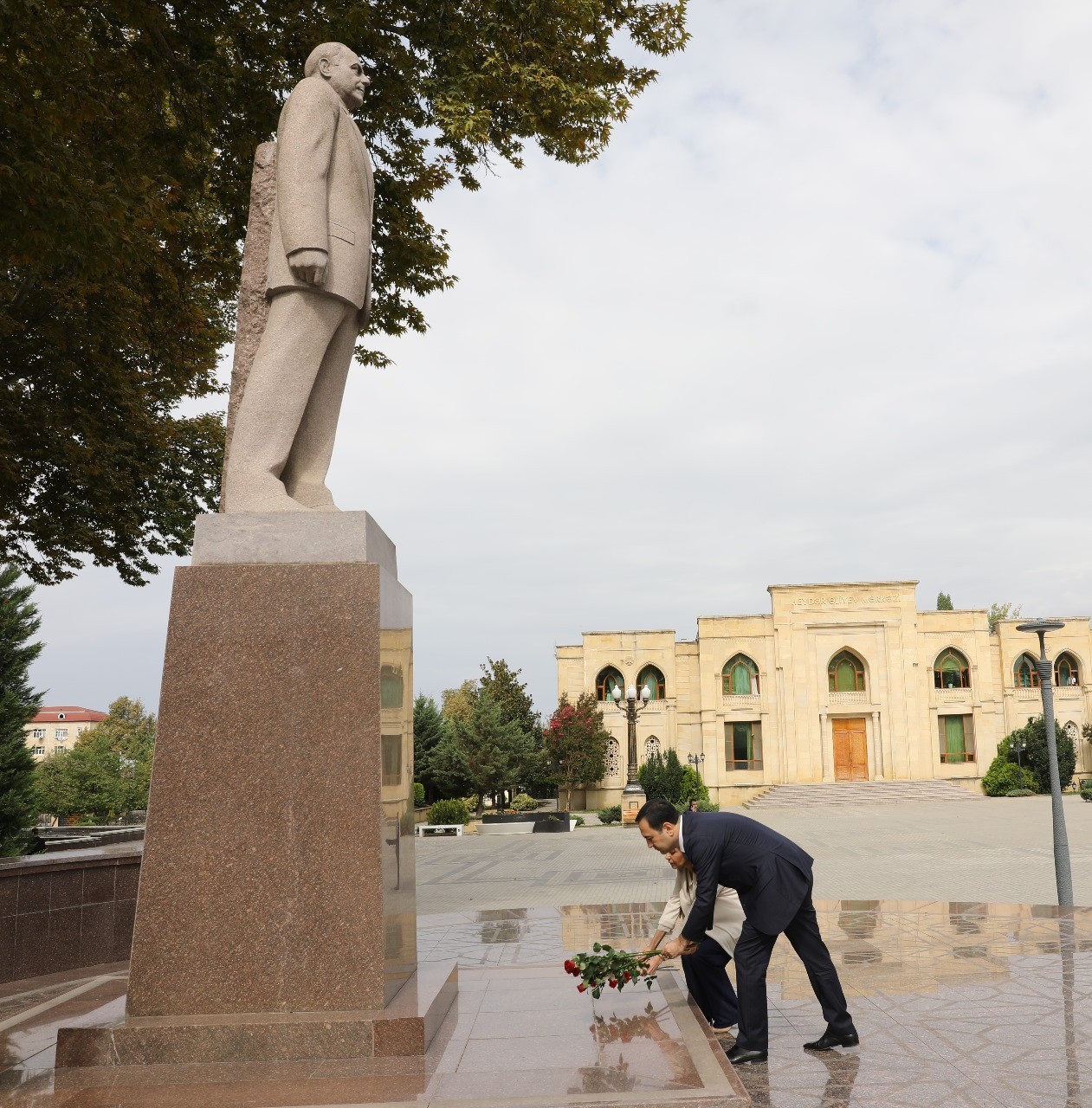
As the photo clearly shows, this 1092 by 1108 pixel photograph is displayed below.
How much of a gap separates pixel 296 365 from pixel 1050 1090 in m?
4.62

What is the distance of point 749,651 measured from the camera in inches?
1704

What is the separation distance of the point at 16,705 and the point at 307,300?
1702cm

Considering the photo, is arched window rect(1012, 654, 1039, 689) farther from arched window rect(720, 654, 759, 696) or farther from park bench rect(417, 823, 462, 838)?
park bench rect(417, 823, 462, 838)

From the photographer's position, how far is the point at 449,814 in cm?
3167

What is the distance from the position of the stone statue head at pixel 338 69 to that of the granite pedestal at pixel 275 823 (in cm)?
233

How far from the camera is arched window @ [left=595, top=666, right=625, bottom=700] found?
43.7m

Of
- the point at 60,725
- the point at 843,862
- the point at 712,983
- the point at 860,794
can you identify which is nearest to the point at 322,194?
the point at 712,983

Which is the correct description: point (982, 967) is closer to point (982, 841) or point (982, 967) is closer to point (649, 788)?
point (982, 841)

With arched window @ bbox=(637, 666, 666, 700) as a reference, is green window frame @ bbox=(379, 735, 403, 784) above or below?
below

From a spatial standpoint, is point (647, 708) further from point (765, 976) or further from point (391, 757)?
point (391, 757)

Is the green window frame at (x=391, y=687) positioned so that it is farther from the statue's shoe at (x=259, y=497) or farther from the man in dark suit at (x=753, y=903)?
the man in dark suit at (x=753, y=903)

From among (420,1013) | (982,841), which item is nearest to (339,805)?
(420,1013)

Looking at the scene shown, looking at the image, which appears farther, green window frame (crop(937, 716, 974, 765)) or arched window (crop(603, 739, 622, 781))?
green window frame (crop(937, 716, 974, 765))

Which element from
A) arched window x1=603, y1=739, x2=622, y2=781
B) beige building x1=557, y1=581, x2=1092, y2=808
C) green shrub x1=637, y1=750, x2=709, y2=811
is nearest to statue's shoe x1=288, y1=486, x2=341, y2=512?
green shrub x1=637, y1=750, x2=709, y2=811
